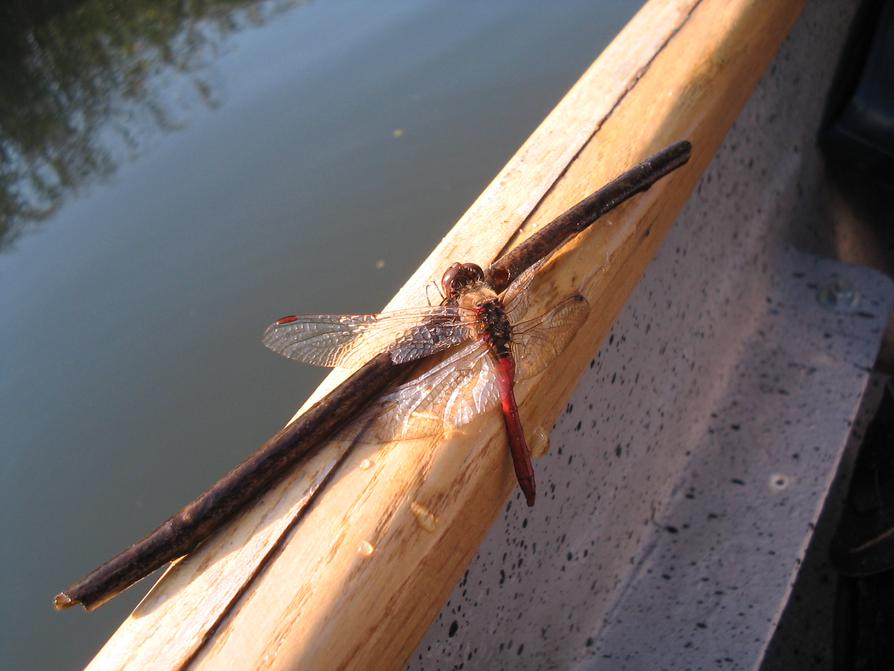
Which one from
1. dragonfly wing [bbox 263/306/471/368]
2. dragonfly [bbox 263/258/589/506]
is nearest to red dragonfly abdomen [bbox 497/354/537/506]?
dragonfly [bbox 263/258/589/506]

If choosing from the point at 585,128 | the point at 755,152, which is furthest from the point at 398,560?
the point at 755,152

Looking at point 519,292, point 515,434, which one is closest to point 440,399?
point 515,434

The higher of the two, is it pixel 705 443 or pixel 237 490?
pixel 237 490

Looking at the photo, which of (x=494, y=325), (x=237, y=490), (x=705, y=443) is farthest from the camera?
(x=705, y=443)

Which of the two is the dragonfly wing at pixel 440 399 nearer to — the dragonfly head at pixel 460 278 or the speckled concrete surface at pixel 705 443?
the dragonfly head at pixel 460 278

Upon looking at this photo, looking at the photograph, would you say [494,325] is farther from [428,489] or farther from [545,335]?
[428,489]

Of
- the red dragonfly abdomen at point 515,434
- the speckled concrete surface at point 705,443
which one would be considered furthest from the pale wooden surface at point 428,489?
the speckled concrete surface at point 705,443

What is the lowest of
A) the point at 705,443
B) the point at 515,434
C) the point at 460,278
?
the point at 705,443
